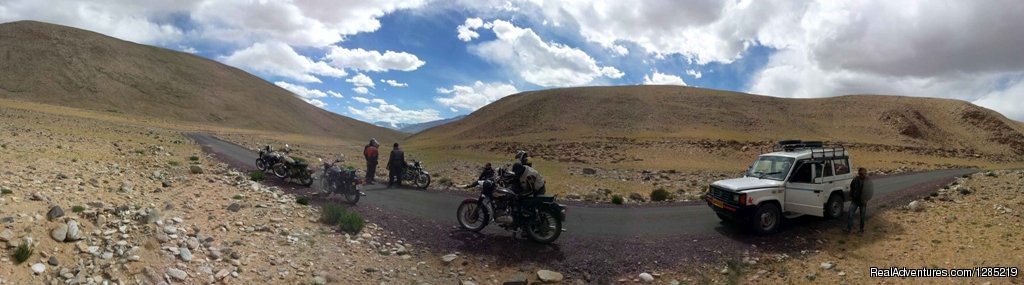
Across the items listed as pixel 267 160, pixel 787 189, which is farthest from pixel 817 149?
pixel 267 160

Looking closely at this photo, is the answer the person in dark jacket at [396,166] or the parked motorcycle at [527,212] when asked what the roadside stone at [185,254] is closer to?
the parked motorcycle at [527,212]

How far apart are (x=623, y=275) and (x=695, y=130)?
A: 76129 mm

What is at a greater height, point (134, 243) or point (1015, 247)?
point (1015, 247)

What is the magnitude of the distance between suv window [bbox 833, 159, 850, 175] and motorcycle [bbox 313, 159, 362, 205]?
12.8m

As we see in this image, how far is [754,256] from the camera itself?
9789mm

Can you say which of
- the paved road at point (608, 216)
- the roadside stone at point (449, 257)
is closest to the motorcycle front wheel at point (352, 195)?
the paved road at point (608, 216)

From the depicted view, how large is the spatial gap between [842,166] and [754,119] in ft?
276

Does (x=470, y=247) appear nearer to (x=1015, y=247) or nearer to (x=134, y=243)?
(x=134, y=243)

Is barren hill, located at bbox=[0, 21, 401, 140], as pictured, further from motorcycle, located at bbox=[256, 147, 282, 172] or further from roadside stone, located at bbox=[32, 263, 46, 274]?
roadside stone, located at bbox=[32, 263, 46, 274]

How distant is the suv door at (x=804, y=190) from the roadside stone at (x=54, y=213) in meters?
14.0

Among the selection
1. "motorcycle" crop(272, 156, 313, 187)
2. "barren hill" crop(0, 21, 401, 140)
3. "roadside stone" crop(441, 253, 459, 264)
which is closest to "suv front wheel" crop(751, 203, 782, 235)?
"roadside stone" crop(441, 253, 459, 264)

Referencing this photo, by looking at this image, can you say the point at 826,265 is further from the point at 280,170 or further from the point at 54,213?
the point at 280,170

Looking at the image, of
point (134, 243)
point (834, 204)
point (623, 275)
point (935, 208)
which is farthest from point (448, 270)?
point (935, 208)

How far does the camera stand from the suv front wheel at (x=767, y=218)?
11.0 m
